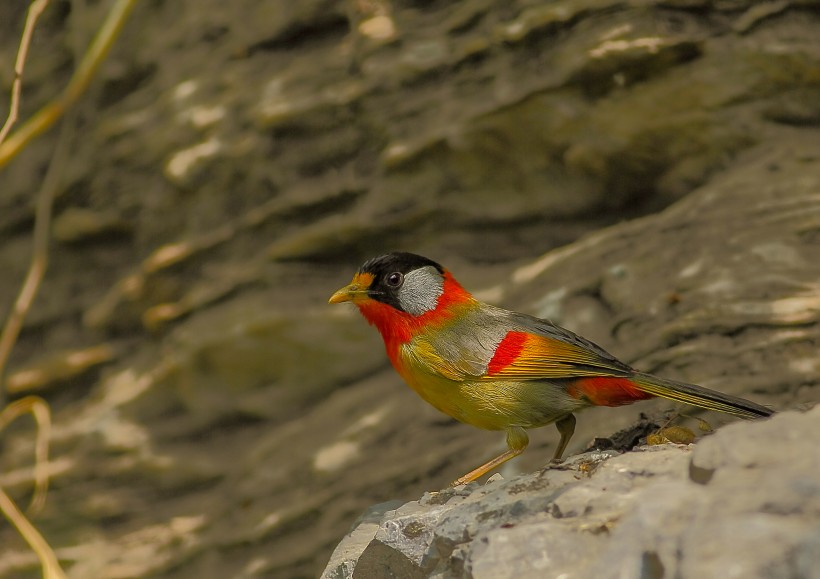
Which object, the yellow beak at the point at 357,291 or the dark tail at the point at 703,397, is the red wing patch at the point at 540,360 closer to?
the dark tail at the point at 703,397

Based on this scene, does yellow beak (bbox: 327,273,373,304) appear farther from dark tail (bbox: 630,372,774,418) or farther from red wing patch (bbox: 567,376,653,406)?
dark tail (bbox: 630,372,774,418)

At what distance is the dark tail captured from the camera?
361 cm

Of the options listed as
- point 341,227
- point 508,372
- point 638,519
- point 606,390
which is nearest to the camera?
point 638,519

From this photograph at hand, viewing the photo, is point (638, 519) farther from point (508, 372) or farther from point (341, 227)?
point (341, 227)

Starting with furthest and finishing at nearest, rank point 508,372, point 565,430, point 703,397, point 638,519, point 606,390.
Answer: point 565,430 < point 508,372 < point 606,390 < point 703,397 < point 638,519

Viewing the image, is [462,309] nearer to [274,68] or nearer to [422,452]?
[422,452]

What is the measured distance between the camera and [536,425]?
13.6 ft

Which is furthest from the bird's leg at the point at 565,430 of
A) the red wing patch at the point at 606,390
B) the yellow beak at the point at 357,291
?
the yellow beak at the point at 357,291

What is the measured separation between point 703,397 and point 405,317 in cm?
141

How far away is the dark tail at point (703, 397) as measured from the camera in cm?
361

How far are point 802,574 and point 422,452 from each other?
382 centimetres

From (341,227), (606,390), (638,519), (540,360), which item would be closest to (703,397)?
(606,390)

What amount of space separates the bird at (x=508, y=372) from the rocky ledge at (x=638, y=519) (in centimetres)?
67

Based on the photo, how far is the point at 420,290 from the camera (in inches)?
180
